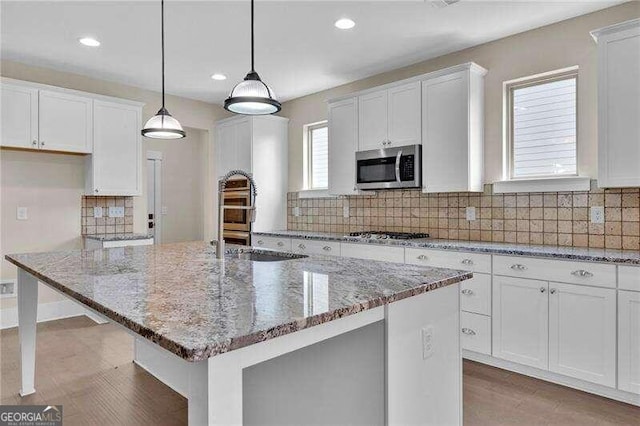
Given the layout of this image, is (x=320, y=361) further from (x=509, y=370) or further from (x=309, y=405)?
(x=509, y=370)

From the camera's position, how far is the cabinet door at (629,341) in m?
2.31

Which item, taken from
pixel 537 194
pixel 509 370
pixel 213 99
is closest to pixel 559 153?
pixel 537 194

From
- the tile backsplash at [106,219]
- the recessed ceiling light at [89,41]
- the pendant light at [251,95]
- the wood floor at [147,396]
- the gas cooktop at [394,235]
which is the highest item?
the recessed ceiling light at [89,41]

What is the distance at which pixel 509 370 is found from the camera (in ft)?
9.45

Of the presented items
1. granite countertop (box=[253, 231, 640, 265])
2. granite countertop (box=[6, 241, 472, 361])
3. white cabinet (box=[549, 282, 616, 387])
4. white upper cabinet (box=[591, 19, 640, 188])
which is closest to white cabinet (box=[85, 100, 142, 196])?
granite countertop (box=[6, 241, 472, 361])

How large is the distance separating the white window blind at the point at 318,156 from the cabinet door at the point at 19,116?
9.49 feet

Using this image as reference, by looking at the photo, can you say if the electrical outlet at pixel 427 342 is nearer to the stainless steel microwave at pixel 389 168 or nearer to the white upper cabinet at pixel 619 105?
the white upper cabinet at pixel 619 105

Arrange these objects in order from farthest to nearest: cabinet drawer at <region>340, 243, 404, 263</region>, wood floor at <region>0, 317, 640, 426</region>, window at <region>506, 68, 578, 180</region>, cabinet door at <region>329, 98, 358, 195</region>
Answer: cabinet door at <region>329, 98, 358, 195</region> → cabinet drawer at <region>340, 243, 404, 263</region> → window at <region>506, 68, 578, 180</region> → wood floor at <region>0, 317, 640, 426</region>

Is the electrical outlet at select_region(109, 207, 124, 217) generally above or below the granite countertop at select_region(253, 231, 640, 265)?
above

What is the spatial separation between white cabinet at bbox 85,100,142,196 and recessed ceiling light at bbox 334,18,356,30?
2.62m

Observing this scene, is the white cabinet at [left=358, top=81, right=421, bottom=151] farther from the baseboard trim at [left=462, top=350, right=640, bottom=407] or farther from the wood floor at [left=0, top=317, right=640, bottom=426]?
the wood floor at [left=0, top=317, right=640, bottom=426]

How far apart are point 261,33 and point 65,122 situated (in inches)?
88.1

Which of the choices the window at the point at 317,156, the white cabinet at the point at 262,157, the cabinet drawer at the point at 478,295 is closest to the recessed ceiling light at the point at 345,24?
the window at the point at 317,156

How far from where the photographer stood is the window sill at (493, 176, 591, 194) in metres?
2.96
